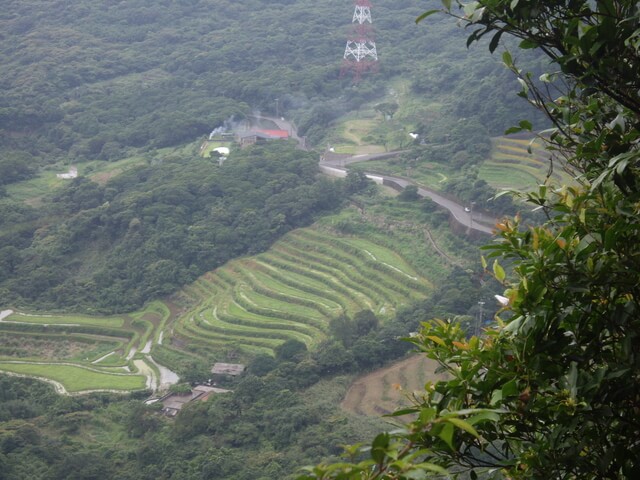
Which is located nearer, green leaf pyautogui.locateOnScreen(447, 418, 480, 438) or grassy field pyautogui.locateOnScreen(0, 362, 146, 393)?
green leaf pyautogui.locateOnScreen(447, 418, 480, 438)

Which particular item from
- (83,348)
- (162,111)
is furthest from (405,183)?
(162,111)

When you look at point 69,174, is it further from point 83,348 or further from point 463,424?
point 463,424

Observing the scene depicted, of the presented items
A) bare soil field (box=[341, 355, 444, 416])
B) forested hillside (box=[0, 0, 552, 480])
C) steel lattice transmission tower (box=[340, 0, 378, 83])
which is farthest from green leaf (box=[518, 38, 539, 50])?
steel lattice transmission tower (box=[340, 0, 378, 83])

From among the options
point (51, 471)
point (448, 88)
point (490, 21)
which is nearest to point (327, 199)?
point (448, 88)

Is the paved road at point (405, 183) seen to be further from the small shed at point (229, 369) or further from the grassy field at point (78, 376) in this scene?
the grassy field at point (78, 376)

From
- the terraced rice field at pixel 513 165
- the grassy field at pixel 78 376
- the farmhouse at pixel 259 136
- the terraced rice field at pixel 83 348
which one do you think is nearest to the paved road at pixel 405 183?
the farmhouse at pixel 259 136

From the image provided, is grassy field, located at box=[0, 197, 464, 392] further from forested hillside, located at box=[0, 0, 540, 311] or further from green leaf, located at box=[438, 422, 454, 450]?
green leaf, located at box=[438, 422, 454, 450]
